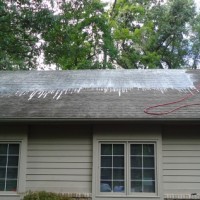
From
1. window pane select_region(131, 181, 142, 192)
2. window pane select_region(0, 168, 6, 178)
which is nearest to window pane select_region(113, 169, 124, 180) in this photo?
window pane select_region(131, 181, 142, 192)

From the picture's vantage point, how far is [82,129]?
21.7 feet

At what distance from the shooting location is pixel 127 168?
633cm

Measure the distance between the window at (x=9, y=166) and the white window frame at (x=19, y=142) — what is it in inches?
3.6

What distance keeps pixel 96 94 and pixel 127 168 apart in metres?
2.06

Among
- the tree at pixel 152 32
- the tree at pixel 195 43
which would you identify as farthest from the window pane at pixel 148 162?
the tree at pixel 195 43

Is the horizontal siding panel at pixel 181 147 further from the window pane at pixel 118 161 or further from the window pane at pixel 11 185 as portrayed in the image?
the window pane at pixel 11 185

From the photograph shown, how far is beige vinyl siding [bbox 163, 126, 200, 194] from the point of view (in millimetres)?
6223

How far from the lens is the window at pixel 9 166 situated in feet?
21.3

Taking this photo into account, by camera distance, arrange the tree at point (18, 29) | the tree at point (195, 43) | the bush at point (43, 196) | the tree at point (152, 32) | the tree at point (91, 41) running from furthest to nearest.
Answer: the tree at point (152, 32), the tree at point (195, 43), the tree at point (91, 41), the tree at point (18, 29), the bush at point (43, 196)

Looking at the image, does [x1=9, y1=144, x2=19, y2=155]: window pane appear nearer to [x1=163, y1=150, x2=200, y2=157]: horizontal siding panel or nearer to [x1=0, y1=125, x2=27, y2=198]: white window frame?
[x1=0, y1=125, x2=27, y2=198]: white window frame

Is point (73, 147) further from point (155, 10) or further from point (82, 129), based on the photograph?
point (155, 10)

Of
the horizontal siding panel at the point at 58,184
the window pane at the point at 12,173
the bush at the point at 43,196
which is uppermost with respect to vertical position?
the window pane at the point at 12,173

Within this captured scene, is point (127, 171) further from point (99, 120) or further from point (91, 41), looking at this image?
point (91, 41)

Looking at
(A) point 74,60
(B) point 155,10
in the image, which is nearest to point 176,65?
(B) point 155,10
